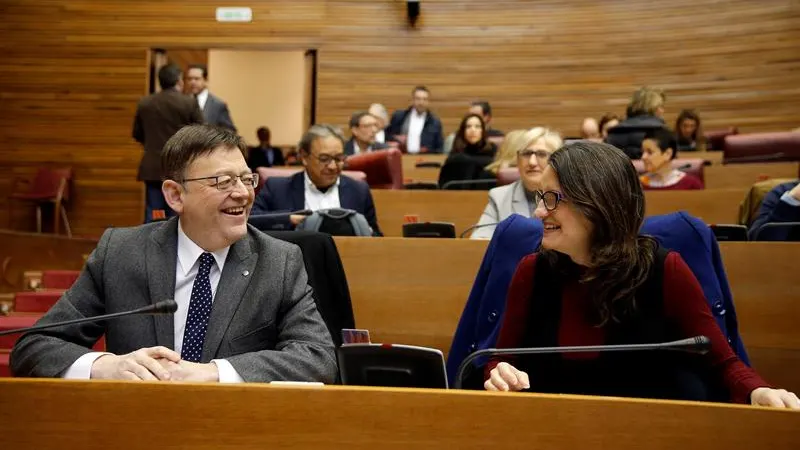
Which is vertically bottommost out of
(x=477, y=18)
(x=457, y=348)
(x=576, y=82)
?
(x=457, y=348)

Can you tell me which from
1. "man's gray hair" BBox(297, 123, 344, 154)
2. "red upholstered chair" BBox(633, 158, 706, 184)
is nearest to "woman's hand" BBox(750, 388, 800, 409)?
"man's gray hair" BBox(297, 123, 344, 154)

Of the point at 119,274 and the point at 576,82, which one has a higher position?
the point at 576,82

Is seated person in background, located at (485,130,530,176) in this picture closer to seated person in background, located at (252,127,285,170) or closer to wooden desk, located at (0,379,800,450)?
wooden desk, located at (0,379,800,450)

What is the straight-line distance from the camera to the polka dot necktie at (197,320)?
2.18 metres

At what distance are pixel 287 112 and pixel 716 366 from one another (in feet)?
38.9

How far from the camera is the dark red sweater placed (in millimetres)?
2033

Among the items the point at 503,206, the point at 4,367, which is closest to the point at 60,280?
the point at 4,367

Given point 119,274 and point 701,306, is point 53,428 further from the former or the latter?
point 701,306

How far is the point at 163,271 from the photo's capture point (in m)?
2.20

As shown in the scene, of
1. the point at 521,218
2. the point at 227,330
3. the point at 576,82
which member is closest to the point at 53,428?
the point at 227,330

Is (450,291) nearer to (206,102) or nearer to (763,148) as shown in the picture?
(763,148)

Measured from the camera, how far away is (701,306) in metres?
2.10

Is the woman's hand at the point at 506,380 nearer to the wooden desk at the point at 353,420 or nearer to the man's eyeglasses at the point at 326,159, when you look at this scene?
the wooden desk at the point at 353,420

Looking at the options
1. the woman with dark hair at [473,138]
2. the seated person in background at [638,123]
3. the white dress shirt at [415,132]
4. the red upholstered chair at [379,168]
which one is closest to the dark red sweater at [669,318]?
the red upholstered chair at [379,168]
